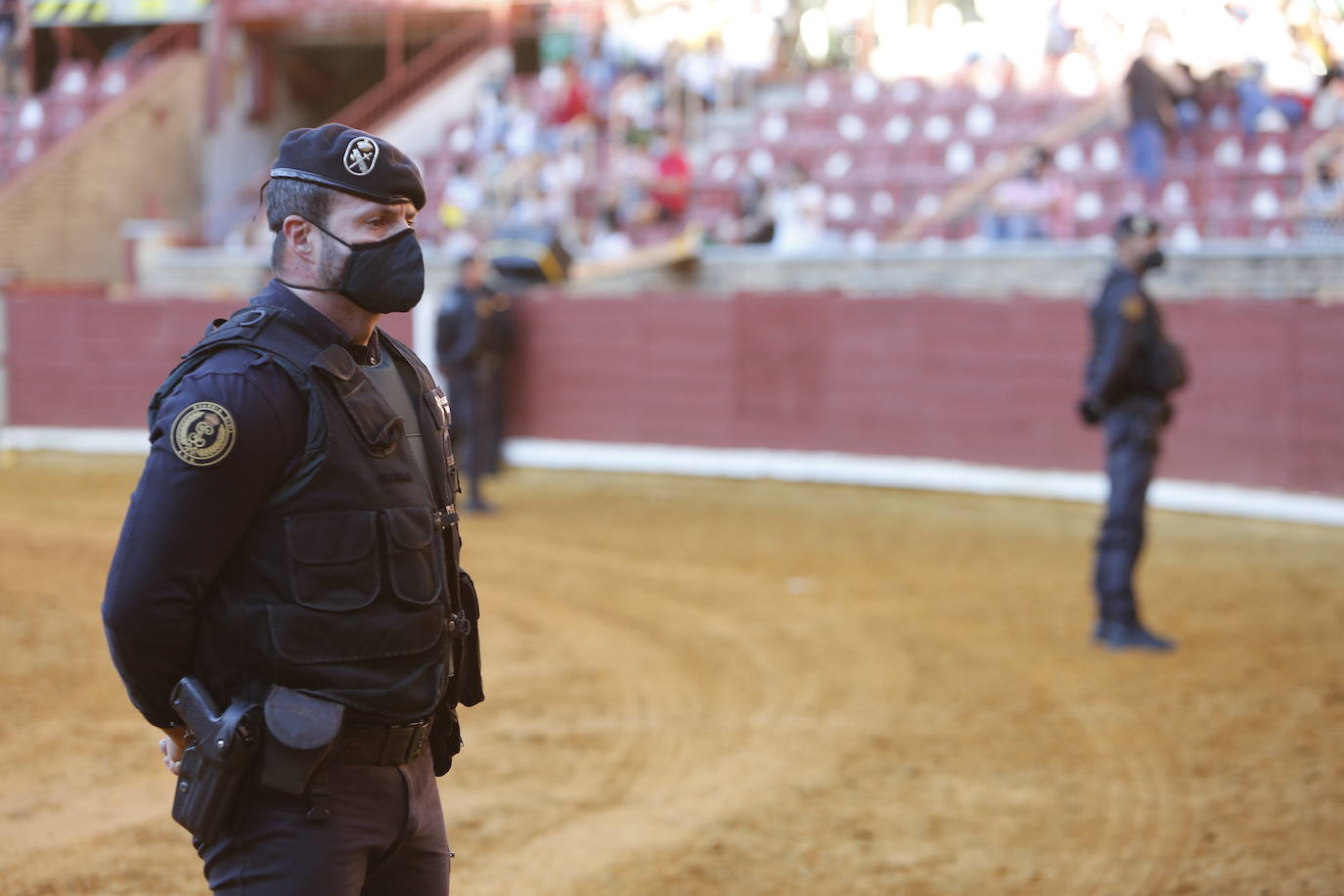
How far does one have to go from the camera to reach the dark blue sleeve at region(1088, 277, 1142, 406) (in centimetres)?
698

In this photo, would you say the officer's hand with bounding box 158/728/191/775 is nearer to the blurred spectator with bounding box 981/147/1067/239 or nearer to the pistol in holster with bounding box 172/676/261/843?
the pistol in holster with bounding box 172/676/261/843

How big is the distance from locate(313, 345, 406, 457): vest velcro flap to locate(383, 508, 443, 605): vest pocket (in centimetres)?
10

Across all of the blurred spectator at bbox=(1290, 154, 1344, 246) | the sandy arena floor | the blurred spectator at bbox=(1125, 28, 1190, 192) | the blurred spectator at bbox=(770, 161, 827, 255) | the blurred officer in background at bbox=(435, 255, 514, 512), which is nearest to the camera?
the sandy arena floor

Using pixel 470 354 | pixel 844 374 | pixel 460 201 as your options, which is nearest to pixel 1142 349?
pixel 470 354

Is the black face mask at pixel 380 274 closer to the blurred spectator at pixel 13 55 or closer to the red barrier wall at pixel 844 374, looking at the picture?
the red barrier wall at pixel 844 374

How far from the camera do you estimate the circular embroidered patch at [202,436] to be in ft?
7.43

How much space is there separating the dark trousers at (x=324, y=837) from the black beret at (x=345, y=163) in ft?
2.85

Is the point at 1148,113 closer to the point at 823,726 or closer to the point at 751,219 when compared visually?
the point at 751,219

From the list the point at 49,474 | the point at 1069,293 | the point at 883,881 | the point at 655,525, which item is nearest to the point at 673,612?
the point at 655,525

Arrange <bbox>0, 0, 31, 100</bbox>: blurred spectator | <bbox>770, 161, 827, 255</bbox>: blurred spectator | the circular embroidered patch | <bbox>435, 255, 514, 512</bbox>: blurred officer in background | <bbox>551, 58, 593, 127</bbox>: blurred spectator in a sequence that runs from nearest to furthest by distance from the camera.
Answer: the circular embroidered patch, <bbox>435, 255, 514, 512</bbox>: blurred officer in background, <bbox>770, 161, 827, 255</bbox>: blurred spectator, <bbox>551, 58, 593, 127</bbox>: blurred spectator, <bbox>0, 0, 31, 100</bbox>: blurred spectator

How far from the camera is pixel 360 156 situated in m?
2.43

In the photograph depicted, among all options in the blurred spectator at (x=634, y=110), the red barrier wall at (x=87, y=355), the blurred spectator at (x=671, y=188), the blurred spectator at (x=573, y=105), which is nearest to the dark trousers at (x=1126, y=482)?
the blurred spectator at (x=671, y=188)

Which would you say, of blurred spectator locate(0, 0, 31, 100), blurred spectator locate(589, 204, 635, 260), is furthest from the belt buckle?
blurred spectator locate(0, 0, 31, 100)

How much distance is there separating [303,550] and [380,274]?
429mm
